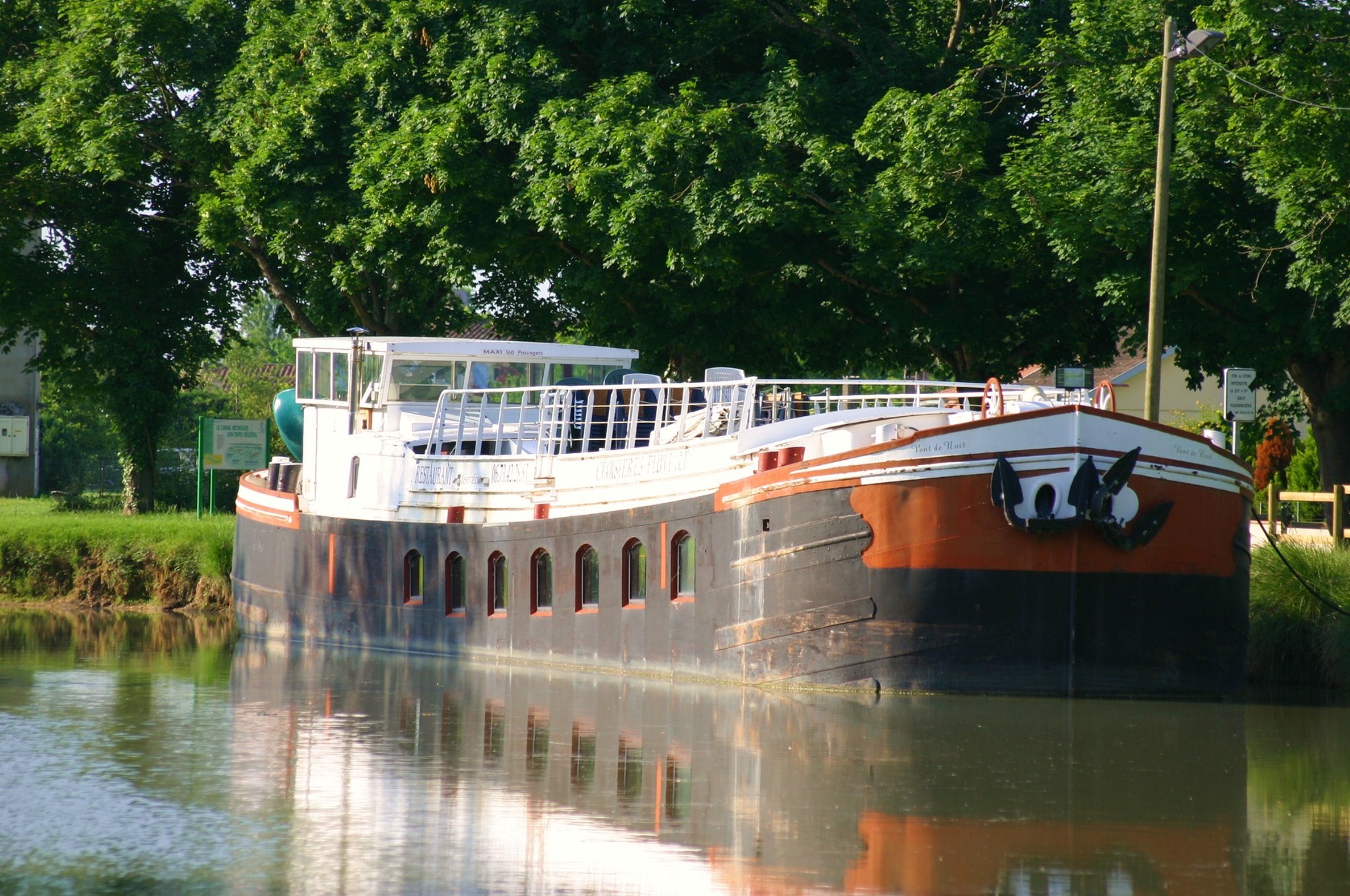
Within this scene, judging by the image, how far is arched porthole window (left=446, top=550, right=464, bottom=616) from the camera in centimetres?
2175

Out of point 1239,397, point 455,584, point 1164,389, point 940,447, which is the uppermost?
point 1164,389

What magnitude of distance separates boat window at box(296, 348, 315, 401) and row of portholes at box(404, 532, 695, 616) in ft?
11.8

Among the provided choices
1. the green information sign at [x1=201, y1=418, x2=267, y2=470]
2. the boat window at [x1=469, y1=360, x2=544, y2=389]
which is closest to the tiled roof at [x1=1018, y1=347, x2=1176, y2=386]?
the green information sign at [x1=201, y1=418, x2=267, y2=470]

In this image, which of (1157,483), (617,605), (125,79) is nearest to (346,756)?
(617,605)

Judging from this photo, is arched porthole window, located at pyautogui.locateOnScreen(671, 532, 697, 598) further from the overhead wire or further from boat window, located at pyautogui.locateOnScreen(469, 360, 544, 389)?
the overhead wire

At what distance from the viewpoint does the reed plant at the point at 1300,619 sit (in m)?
18.2

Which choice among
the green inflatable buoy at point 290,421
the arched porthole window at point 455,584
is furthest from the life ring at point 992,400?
the green inflatable buoy at point 290,421

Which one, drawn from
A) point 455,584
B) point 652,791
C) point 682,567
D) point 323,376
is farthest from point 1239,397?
point 323,376

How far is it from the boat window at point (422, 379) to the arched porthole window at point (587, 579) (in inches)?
169

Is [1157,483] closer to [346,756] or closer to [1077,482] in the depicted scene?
[1077,482]

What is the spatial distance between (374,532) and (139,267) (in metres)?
18.3

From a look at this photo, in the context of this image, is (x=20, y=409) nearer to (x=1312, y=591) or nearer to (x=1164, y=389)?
(x=1164, y=389)

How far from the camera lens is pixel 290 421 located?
27.9m

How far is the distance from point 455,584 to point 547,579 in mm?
1859
